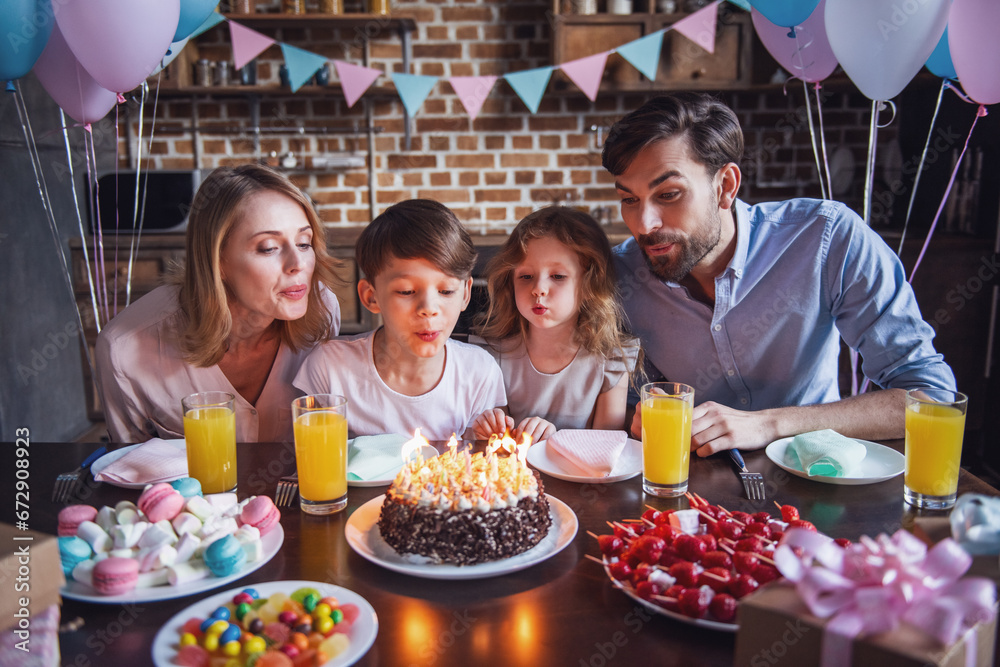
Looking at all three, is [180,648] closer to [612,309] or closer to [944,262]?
[612,309]

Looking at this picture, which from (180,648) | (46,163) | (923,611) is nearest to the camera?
(923,611)

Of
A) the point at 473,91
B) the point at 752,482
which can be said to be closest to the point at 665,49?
the point at 473,91

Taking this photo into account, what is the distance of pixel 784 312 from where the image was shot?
185cm

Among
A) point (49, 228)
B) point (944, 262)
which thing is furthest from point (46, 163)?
point (944, 262)

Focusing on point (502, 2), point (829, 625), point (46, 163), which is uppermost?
Result: point (502, 2)

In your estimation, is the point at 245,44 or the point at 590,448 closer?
the point at 590,448

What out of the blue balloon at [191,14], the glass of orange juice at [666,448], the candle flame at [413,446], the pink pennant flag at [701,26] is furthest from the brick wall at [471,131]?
the candle flame at [413,446]

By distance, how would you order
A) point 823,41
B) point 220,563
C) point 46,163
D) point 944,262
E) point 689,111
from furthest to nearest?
point 46,163 → point 944,262 → point 823,41 → point 689,111 → point 220,563

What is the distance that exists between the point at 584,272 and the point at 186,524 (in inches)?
43.6

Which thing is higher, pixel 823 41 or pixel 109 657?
pixel 823 41

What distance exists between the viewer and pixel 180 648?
2.51ft

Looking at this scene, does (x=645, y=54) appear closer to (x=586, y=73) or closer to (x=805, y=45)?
(x=586, y=73)

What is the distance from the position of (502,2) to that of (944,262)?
8.00 feet

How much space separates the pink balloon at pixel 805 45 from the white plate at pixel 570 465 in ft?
4.46
